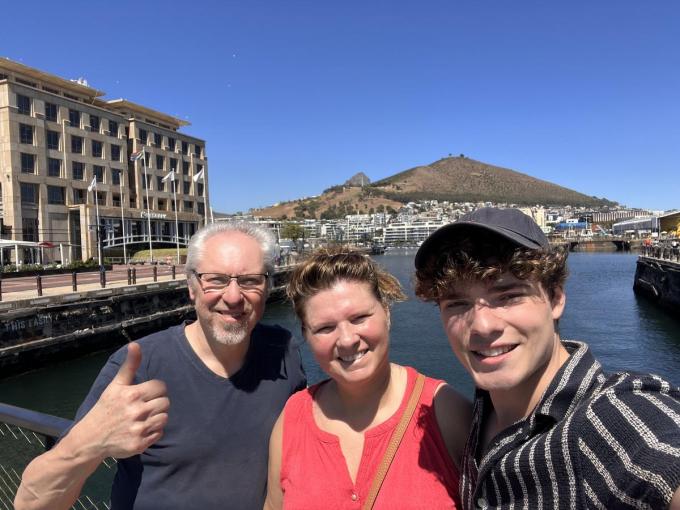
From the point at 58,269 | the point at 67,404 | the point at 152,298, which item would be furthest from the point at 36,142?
the point at 67,404

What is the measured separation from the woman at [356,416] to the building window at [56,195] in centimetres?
4873

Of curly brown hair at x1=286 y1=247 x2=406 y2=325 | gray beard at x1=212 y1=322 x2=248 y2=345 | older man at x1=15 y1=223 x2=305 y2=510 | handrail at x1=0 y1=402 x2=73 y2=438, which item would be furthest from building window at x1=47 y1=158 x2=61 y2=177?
curly brown hair at x1=286 y1=247 x2=406 y2=325

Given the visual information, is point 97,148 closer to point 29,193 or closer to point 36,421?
point 29,193

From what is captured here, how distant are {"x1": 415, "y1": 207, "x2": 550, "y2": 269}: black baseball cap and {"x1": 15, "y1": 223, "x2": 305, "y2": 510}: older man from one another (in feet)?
4.15

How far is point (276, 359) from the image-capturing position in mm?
2652

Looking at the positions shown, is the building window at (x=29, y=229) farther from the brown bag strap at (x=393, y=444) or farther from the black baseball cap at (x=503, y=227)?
the black baseball cap at (x=503, y=227)

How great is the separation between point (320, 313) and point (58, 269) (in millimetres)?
34890

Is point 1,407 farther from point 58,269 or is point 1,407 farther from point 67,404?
point 58,269

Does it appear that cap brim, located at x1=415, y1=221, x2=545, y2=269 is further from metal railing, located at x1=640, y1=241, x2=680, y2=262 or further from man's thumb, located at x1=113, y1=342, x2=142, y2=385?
metal railing, located at x1=640, y1=241, x2=680, y2=262

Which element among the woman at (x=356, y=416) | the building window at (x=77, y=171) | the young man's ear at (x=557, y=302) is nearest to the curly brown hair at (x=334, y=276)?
the woman at (x=356, y=416)

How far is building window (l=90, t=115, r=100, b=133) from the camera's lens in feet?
159

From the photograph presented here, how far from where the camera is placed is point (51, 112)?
44344 millimetres

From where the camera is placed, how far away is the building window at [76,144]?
152 ft

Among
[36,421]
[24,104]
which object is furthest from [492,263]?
[24,104]
